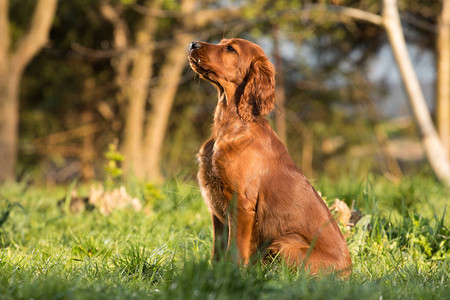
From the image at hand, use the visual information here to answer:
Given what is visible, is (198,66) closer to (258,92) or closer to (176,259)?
(258,92)

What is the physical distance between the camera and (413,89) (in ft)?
27.6

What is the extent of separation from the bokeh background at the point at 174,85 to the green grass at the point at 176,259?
A: 233 inches

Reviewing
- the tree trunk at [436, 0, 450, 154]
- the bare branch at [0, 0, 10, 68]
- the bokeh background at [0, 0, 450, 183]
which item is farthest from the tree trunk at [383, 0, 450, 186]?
the bare branch at [0, 0, 10, 68]

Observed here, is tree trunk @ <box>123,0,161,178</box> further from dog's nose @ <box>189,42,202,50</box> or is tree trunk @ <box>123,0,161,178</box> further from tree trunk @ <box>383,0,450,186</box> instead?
dog's nose @ <box>189,42,202,50</box>

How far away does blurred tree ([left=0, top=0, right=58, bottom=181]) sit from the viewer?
932 cm

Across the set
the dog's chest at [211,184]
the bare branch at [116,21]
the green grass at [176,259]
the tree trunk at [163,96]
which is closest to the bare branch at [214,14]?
the tree trunk at [163,96]

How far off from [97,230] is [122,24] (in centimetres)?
886

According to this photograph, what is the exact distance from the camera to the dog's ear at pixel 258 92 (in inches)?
123

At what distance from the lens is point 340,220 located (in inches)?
146

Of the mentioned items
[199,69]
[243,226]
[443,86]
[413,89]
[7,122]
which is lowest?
[7,122]

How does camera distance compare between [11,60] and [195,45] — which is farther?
[11,60]

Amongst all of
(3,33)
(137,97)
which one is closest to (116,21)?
(137,97)

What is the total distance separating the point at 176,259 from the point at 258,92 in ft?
3.83

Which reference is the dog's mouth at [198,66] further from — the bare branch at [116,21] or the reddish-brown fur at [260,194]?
the bare branch at [116,21]
